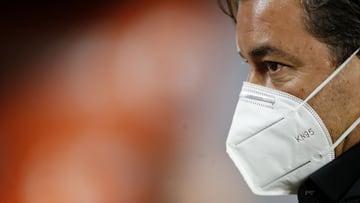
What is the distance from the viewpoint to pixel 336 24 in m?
0.86

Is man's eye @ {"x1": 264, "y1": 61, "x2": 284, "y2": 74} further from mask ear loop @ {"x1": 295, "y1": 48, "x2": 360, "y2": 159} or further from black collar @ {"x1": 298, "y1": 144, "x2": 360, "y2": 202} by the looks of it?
black collar @ {"x1": 298, "y1": 144, "x2": 360, "y2": 202}

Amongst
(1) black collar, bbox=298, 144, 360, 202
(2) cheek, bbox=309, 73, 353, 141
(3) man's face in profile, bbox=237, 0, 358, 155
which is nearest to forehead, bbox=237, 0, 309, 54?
(3) man's face in profile, bbox=237, 0, 358, 155

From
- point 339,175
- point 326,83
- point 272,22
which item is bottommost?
point 339,175

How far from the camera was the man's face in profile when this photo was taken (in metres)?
0.88

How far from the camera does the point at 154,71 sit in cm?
235

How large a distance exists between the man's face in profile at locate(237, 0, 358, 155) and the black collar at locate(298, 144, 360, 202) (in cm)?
3

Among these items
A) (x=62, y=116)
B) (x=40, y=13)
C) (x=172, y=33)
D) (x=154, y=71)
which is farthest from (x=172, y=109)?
(x=40, y=13)

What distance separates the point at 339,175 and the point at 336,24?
0.25 meters

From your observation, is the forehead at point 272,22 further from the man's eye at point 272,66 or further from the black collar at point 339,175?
the black collar at point 339,175

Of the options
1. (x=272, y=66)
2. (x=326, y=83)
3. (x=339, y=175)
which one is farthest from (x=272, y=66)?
(x=339, y=175)

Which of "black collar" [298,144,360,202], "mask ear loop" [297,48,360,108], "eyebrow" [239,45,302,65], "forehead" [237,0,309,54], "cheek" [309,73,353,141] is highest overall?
"forehead" [237,0,309,54]

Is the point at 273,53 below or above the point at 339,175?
above

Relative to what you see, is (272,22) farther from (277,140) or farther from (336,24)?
(277,140)

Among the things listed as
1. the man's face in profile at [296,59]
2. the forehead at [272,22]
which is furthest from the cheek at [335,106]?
the forehead at [272,22]
